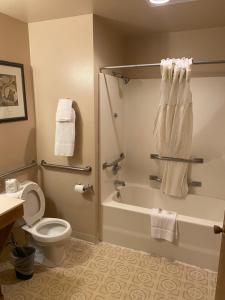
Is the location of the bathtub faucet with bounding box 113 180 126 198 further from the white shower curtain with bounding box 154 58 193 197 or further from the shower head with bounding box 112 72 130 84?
the shower head with bounding box 112 72 130 84

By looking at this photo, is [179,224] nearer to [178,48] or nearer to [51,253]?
[51,253]

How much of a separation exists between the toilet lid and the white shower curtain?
4.50ft

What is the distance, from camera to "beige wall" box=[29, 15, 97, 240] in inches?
92.1

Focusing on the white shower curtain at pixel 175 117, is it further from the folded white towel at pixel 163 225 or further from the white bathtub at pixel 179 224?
the folded white towel at pixel 163 225

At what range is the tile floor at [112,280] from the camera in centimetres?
201

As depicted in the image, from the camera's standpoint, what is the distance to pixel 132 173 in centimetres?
334

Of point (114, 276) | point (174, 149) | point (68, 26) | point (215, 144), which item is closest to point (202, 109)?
point (215, 144)

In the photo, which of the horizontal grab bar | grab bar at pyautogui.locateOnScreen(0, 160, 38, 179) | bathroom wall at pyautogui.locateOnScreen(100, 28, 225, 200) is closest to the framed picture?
grab bar at pyautogui.locateOnScreen(0, 160, 38, 179)

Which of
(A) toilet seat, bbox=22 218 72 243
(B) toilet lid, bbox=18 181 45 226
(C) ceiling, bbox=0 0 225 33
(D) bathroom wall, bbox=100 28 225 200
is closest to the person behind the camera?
(C) ceiling, bbox=0 0 225 33

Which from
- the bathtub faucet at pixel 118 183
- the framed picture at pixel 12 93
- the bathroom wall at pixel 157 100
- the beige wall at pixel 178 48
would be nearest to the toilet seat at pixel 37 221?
the bathroom wall at pixel 157 100

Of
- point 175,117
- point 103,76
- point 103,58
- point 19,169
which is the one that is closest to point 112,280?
point 19,169

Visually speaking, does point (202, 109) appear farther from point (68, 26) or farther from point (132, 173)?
point (68, 26)

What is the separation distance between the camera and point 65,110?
2.40 meters

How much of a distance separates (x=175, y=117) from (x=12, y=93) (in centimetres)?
164
